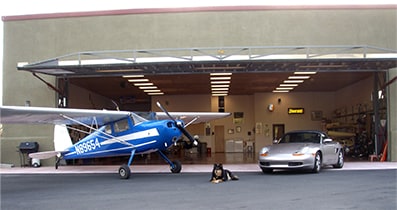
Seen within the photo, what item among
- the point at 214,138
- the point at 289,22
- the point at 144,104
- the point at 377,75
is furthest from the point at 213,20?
the point at 144,104

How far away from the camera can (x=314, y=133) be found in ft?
44.2

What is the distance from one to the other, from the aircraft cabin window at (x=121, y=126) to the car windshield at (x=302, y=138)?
15.5 ft

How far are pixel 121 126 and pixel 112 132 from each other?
15.0 inches

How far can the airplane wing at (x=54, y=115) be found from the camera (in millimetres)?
11445

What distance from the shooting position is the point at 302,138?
1345cm

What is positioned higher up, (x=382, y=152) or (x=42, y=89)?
(x=42, y=89)

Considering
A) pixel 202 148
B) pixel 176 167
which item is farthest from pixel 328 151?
pixel 202 148

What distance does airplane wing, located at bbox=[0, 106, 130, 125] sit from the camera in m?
11.4

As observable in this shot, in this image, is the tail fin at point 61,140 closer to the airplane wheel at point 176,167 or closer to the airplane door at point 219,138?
the airplane wheel at point 176,167

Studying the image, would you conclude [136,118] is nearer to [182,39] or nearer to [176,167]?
[176,167]

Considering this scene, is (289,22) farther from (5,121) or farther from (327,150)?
(5,121)

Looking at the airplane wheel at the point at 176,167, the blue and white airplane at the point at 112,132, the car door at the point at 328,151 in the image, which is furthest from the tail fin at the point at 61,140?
the car door at the point at 328,151

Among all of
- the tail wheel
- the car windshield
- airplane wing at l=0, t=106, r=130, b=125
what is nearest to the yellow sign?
the car windshield

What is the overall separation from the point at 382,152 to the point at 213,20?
8.16m
